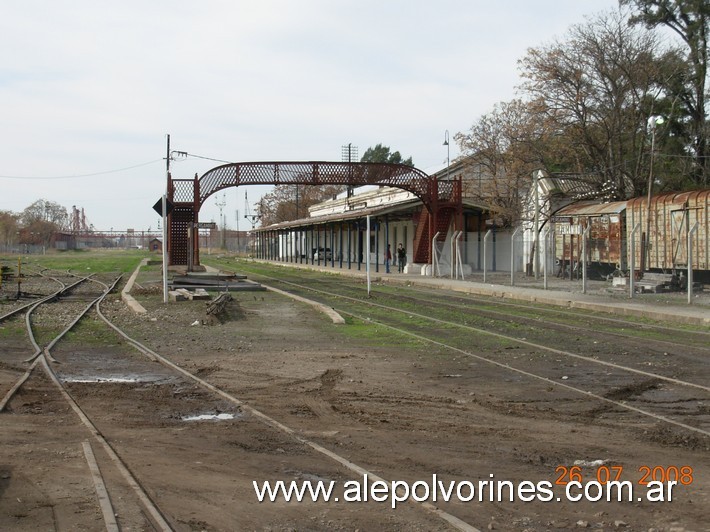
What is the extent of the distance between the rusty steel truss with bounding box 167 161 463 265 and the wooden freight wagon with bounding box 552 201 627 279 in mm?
8041

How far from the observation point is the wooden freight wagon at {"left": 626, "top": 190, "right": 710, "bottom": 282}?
2752 cm

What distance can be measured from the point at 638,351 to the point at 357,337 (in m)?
5.32


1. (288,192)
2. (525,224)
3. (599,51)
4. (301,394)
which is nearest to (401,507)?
(301,394)

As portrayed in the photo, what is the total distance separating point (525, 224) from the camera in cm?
4334

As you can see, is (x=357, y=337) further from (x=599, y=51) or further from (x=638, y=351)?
(x=599, y=51)

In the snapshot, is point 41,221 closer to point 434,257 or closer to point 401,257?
point 401,257

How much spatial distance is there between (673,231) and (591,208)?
7947 mm

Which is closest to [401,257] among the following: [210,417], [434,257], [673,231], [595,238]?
[434,257]

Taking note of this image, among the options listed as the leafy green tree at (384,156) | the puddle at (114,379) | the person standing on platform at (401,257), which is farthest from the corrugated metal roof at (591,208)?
the leafy green tree at (384,156)

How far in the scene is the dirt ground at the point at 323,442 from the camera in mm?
5277

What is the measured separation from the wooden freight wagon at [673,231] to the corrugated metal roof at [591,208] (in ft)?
5.85

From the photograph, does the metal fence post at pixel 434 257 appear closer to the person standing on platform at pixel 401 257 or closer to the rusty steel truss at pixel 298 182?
the rusty steel truss at pixel 298 182

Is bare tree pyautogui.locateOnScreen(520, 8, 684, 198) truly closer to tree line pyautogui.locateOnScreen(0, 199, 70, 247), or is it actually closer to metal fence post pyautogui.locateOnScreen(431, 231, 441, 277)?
metal fence post pyautogui.locateOnScreen(431, 231, 441, 277)

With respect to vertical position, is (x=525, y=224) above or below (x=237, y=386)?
above
